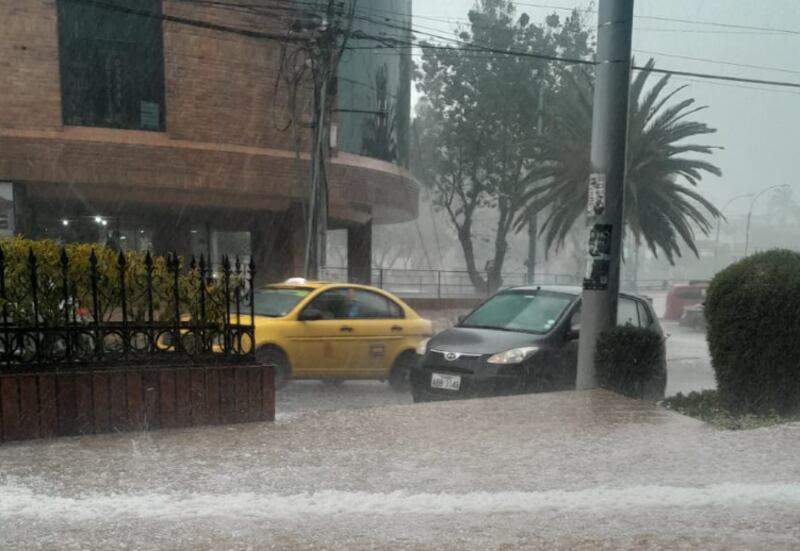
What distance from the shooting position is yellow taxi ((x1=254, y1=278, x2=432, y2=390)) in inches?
330

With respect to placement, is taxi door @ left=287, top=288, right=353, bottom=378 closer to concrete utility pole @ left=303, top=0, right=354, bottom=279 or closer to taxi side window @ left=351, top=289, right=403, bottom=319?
→ taxi side window @ left=351, top=289, right=403, bottom=319

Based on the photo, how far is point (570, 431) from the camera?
17.1ft

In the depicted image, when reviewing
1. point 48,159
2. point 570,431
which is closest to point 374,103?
point 48,159

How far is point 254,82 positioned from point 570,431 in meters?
13.3

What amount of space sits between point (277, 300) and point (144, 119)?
8.64 meters

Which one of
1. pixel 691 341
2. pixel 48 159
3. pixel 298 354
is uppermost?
pixel 48 159

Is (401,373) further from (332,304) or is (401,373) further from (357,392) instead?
(332,304)

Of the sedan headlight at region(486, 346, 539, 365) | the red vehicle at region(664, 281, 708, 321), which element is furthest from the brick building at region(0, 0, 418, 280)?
the red vehicle at region(664, 281, 708, 321)

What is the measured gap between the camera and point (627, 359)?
649cm

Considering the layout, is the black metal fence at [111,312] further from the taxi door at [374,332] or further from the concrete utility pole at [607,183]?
the concrete utility pole at [607,183]

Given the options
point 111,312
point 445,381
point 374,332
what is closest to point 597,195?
point 445,381

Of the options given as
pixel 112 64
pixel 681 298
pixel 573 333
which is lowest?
pixel 681 298

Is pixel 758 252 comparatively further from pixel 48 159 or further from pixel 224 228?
pixel 224 228

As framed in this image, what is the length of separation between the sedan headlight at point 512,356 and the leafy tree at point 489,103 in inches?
601
